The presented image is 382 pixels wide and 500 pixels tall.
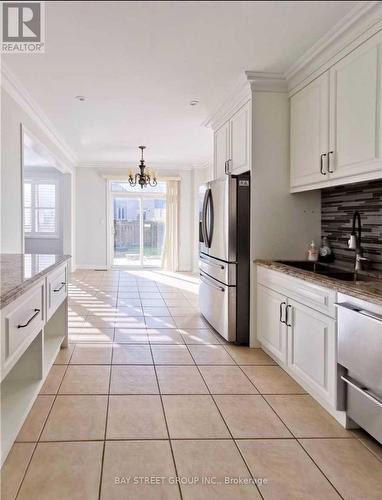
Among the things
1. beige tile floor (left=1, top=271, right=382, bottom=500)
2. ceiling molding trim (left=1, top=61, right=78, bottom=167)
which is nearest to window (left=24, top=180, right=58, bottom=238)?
ceiling molding trim (left=1, top=61, right=78, bottom=167)

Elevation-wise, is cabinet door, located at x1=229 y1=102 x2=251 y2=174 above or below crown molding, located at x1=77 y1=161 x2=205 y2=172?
below

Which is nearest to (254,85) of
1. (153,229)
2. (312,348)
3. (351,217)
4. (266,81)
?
(266,81)

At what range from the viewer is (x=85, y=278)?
810cm

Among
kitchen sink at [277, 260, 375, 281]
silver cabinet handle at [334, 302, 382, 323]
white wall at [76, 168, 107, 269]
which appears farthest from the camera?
white wall at [76, 168, 107, 269]

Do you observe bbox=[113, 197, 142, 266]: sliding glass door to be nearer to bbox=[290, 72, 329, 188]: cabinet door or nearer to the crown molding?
the crown molding

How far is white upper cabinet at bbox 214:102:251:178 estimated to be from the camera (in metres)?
3.82

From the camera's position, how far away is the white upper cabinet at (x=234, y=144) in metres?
3.82

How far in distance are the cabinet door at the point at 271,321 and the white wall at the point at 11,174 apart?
2.35 m

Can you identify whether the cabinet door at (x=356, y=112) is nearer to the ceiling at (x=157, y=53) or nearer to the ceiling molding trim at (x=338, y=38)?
the ceiling molding trim at (x=338, y=38)

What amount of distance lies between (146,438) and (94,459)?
0.30 metres

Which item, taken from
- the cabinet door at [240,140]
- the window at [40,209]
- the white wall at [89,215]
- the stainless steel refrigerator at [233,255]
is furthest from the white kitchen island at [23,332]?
the window at [40,209]

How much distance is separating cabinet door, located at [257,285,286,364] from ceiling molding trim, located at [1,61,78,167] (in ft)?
9.57

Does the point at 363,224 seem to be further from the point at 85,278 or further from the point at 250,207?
the point at 85,278

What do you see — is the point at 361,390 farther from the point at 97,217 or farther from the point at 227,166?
the point at 97,217
